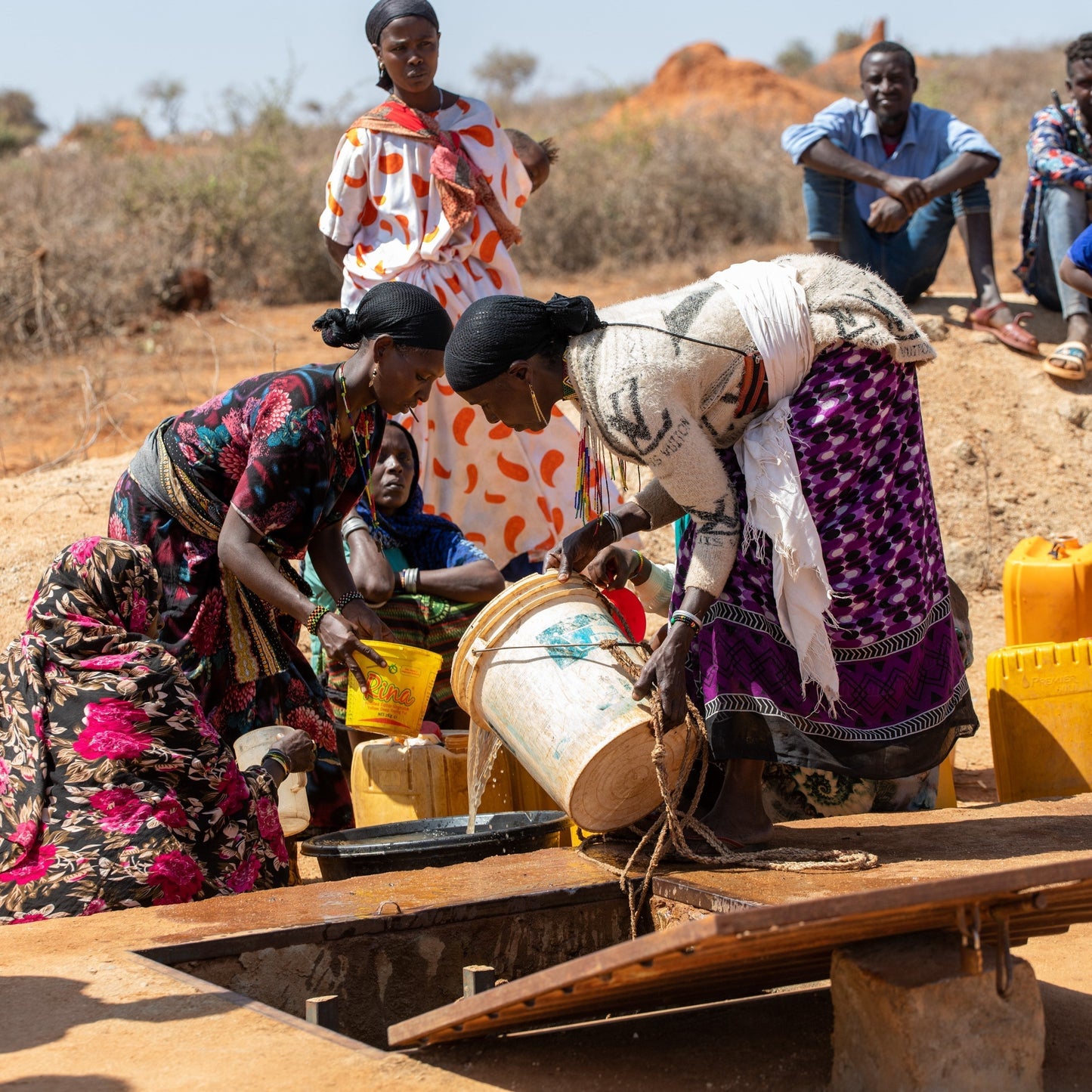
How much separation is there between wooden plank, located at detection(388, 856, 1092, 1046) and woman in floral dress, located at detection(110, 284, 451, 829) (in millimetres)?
1581

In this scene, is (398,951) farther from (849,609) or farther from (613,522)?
(849,609)

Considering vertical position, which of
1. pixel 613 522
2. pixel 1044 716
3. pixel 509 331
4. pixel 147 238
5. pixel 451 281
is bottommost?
pixel 1044 716

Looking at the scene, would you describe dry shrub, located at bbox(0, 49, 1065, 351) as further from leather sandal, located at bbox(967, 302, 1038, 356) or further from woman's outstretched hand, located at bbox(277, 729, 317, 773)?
woman's outstretched hand, located at bbox(277, 729, 317, 773)

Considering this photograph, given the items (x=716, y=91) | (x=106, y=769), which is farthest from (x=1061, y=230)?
(x=716, y=91)

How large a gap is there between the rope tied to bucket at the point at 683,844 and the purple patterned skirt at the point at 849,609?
0.11m

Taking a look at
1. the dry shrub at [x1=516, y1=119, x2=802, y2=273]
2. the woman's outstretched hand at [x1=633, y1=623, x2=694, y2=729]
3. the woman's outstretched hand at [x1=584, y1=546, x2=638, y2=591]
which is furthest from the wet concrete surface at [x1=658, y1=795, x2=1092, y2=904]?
the dry shrub at [x1=516, y1=119, x2=802, y2=273]

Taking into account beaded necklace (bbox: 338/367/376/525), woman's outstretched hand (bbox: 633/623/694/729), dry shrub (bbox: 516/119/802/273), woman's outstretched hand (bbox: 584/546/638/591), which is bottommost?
woman's outstretched hand (bbox: 633/623/694/729)

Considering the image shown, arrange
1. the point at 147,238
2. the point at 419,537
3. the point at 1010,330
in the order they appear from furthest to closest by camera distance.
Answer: the point at 147,238, the point at 1010,330, the point at 419,537

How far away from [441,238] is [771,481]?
2.99m

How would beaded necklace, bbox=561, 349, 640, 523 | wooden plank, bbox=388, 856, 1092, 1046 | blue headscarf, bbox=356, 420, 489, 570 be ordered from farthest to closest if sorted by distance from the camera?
1. blue headscarf, bbox=356, 420, 489, 570
2. beaded necklace, bbox=561, 349, 640, 523
3. wooden plank, bbox=388, 856, 1092, 1046

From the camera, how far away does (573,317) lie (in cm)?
343

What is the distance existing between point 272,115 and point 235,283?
369 cm

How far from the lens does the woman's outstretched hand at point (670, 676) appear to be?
342 cm

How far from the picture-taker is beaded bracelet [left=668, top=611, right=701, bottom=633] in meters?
3.45
